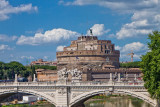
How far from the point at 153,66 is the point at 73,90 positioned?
417 inches

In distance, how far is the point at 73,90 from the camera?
46656mm

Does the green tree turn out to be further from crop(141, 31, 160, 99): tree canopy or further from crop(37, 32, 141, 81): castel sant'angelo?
crop(37, 32, 141, 81): castel sant'angelo

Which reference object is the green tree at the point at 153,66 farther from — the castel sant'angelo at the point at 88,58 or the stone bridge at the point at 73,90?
the castel sant'angelo at the point at 88,58

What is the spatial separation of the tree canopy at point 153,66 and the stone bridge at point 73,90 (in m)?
2.03

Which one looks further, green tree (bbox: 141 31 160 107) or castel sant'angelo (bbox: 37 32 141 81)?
castel sant'angelo (bbox: 37 32 141 81)

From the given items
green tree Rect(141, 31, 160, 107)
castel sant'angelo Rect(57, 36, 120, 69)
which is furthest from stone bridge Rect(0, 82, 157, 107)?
castel sant'angelo Rect(57, 36, 120, 69)

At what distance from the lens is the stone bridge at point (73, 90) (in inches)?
1725

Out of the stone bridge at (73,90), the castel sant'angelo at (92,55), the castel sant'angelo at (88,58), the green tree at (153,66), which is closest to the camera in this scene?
the green tree at (153,66)

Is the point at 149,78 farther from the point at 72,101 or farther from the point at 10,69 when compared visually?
the point at 10,69

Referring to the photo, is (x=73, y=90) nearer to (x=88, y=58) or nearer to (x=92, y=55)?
(x=88, y=58)

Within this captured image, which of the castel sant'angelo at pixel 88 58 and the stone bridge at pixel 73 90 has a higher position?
the castel sant'angelo at pixel 88 58

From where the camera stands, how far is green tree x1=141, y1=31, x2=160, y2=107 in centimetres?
4016

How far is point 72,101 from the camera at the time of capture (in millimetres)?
46594

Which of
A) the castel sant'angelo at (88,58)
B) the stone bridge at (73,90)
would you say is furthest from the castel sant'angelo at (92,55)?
the stone bridge at (73,90)
